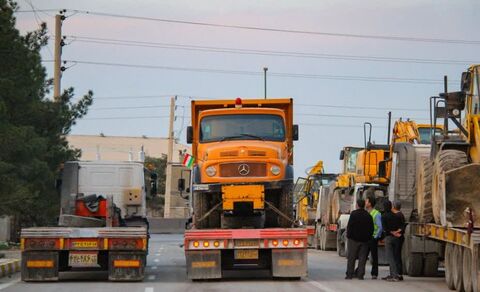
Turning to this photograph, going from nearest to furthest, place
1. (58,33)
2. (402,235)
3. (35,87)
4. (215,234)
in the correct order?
(215,234) → (402,235) → (35,87) → (58,33)

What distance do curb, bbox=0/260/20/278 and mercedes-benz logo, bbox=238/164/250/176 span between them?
638 cm

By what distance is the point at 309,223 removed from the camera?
47688 mm

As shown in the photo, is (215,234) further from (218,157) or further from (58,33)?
(58,33)

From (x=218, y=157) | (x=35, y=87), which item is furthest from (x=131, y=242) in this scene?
(x=35, y=87)

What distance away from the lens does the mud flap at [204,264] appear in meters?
21.0

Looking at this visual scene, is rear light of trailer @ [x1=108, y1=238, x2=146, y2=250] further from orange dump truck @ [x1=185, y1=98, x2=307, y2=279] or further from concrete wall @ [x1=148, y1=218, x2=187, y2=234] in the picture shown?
concrete wall @ [x1=148, y1=218, x2=187, y2=234]

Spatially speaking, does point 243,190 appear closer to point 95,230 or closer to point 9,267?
point 95,230

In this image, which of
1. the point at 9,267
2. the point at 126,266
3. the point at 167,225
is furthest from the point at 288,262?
the point at 167,225

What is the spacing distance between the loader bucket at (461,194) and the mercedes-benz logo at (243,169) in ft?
16.4

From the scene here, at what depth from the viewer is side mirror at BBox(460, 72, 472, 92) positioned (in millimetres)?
19766

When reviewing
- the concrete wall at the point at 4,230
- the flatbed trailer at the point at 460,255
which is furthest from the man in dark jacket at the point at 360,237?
the concrete wall at the point at 4,230

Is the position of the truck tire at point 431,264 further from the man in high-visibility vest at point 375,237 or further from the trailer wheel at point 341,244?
the trailer wheel at point 341,244

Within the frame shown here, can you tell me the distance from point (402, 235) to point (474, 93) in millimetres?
4367

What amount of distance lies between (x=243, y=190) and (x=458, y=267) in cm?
526
